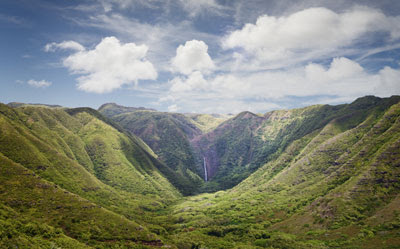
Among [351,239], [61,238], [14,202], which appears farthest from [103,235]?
[351,239]

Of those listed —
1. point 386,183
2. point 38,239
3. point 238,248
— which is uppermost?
point 386,183

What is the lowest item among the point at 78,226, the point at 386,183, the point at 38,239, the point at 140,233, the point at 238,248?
the point at 238,248

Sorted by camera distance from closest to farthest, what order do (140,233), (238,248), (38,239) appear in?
(38,239) < (140,233) < (238,248)

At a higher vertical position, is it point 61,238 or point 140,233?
point 61,238

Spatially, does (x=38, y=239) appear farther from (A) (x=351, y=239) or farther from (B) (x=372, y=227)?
(B) (x=372, y=227)

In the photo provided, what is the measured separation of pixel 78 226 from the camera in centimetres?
16225

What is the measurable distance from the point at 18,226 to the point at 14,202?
41967 mm

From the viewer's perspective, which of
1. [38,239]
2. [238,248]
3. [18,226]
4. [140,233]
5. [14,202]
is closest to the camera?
[38,239]

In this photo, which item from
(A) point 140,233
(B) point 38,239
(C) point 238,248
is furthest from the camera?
(C) point 238,248

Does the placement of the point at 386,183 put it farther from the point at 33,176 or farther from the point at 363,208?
the point at 33,176

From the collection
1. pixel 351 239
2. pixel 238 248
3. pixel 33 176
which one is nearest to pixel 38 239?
pixel 33 176

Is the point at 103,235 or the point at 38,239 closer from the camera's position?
the point at 38,239

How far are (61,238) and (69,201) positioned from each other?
55604mm

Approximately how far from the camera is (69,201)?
7200 inches
